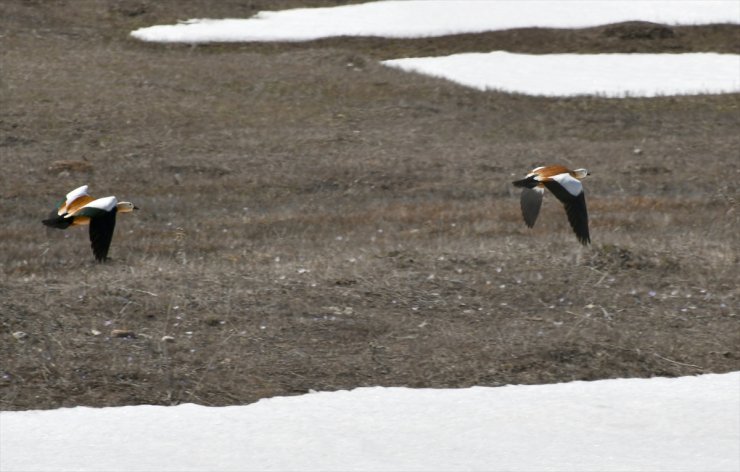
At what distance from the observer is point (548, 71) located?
34.1m

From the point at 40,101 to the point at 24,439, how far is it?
20105 millimetres

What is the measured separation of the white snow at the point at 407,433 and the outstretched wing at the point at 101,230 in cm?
289

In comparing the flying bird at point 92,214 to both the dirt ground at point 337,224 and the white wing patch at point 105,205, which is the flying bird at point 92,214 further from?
the dirt ground at point 337,224

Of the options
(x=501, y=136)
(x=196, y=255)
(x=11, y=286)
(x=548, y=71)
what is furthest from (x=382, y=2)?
(x=11, y=286)

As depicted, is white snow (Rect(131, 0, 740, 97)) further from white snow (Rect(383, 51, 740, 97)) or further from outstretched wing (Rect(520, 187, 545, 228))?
outstretched wing (Rect(520, 187, 545, 228))

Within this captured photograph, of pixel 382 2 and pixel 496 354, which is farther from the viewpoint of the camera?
pixel 382 2

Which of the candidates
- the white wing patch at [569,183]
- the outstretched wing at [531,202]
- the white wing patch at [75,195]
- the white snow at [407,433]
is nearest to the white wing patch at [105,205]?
the white wing patch at [75,195]

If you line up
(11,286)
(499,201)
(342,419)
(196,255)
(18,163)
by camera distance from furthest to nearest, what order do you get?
(18,163) < (499,201) < (196,255) < (11,286) < (342,419)

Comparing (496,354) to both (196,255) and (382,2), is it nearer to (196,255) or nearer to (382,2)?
(196,255)

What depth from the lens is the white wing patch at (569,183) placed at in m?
12.5

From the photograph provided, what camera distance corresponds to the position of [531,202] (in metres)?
13.1

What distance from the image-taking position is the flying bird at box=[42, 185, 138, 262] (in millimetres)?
11875

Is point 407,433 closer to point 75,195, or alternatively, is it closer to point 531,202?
point 531,202

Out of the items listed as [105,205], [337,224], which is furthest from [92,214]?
[337,224]
